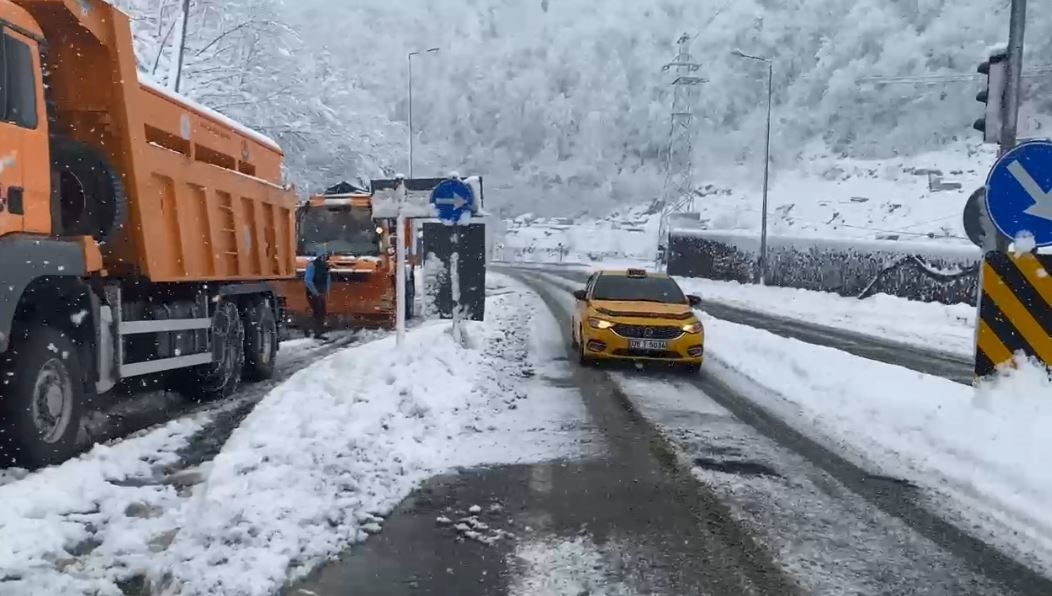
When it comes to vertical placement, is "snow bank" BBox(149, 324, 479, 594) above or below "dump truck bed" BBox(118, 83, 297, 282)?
below

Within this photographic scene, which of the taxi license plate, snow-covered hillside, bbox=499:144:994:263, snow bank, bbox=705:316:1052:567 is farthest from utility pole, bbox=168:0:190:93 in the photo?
snow-covered hillside, bbox=499:144:994:263

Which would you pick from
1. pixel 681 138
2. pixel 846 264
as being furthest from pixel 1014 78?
pixel 681 138

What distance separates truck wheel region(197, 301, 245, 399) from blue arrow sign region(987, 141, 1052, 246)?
8.09 meters

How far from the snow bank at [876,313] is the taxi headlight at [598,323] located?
8.26 metres

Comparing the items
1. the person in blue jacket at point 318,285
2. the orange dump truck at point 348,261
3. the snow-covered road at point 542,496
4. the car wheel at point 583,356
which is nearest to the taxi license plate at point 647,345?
the car wheel at point 583,356

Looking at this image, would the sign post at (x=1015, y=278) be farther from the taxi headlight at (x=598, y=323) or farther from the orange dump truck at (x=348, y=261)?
the orange dump truck at (x=348, y=261)

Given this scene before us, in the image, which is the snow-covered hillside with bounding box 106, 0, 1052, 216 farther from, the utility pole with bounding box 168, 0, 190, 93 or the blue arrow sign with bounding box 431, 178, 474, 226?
the blue arrow sign with bounding box 431, 178, 474, 226

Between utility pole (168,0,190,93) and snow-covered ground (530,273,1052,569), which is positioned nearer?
snow-covered ground (530,273,1052,569)

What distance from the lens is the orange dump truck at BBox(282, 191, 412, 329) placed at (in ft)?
55.2

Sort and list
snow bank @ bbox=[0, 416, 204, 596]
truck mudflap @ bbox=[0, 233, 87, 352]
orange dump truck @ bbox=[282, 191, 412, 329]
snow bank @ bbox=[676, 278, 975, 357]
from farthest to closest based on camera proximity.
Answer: snow bank @ bbox=[676, 278, 975, 357]
orange dump truck @ bbox=[282, 191, 412, 329]
truck mudflap @ bbox=[0, 233, 87, 352]
snow bank @ bbox=[0, 416, 204, 596]

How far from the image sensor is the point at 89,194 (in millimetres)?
7449

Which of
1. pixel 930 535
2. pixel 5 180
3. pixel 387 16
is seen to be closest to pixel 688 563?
pixel 930 535

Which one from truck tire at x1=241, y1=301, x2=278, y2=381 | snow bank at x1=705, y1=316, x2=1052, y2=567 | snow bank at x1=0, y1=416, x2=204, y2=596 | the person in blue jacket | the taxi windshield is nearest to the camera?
snow bank at x1=0, y1=416, x2=204, y2=596

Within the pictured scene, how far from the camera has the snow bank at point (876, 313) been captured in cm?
2020
